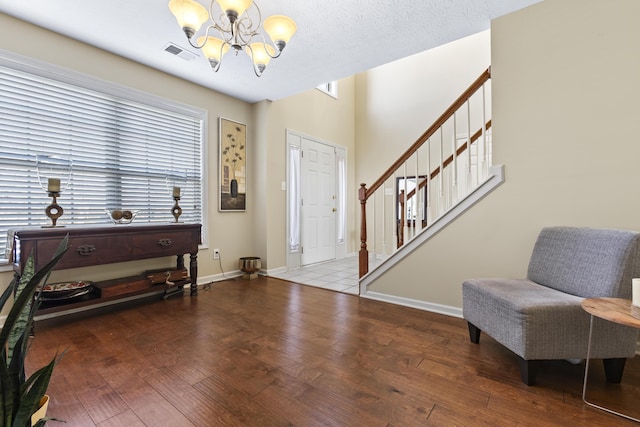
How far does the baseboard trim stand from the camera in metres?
2.55

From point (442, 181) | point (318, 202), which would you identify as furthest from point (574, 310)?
point (318, 202)

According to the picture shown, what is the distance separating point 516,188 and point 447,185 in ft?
6.55

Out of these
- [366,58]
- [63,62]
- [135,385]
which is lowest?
[135,385]

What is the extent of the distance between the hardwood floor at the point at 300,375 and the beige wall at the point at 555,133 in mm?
726

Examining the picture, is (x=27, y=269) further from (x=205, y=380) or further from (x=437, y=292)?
(x=437, y=292)

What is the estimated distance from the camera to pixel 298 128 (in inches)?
182

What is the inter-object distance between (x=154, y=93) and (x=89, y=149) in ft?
2.98

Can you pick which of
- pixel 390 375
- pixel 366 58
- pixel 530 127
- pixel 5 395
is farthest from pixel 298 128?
pixel 5 395

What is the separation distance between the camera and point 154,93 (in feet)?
10.5

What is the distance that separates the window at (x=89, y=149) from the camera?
2375 mm

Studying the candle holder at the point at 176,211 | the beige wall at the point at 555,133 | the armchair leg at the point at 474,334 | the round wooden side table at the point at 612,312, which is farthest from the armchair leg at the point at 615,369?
the candle holder at the point at 176,211

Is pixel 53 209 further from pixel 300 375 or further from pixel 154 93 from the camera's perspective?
pixel 300 375

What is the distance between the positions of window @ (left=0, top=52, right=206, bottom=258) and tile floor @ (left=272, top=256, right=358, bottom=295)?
1.54m

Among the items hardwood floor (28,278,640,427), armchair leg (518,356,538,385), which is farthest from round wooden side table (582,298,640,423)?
armchair leg (518,356,538,385)
